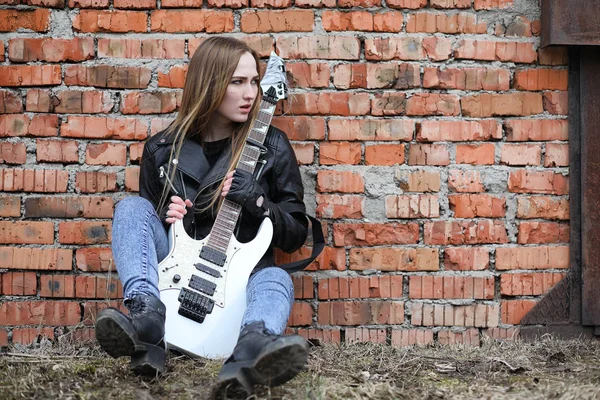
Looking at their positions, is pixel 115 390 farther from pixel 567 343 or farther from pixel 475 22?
pixel 475 22

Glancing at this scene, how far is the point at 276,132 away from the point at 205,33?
60cm

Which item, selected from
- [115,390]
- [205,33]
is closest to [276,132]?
[205,33]

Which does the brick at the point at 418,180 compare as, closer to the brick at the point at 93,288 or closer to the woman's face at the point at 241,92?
the woman's face at the point at 241,92

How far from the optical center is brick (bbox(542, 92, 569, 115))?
361 cm

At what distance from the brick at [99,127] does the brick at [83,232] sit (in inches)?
15.9

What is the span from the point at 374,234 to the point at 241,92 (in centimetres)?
90

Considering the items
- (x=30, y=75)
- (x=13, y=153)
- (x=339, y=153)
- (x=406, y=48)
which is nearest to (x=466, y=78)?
(x=406, y=48)

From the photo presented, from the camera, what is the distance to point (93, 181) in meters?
3.60

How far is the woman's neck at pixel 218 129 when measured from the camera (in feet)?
11.4

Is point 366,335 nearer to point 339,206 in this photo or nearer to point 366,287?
point 366,287

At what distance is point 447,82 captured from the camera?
3.61m

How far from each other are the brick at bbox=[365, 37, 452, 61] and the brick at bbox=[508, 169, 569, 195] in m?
0.66

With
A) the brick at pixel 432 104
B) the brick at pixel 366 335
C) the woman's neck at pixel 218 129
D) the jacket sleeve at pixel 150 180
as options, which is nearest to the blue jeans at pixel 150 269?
the jacket sleeve at pixel 150 180

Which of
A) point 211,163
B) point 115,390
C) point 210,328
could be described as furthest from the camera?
point 211,163
